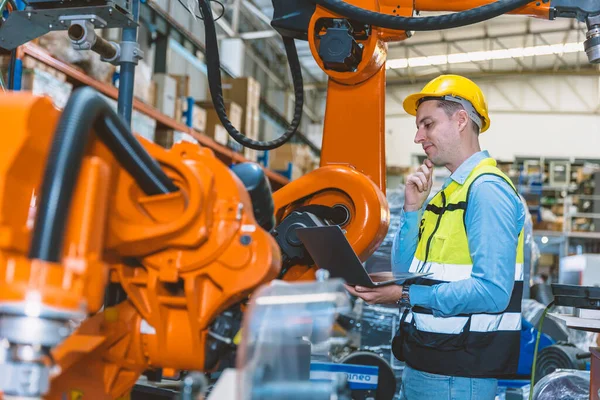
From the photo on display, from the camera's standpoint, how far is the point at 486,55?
1457cm

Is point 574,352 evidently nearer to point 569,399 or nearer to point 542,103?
point 569,399

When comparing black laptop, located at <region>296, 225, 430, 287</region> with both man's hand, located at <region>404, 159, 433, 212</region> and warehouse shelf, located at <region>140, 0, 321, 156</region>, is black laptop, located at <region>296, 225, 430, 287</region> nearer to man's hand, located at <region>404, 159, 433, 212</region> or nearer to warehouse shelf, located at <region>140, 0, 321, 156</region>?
man's hand, located at <region>404, 159, 433, 212</region>

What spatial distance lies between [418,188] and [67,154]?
1736 mm

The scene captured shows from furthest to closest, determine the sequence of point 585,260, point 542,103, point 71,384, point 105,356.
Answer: point 542,103
point 585,260
point 105,356
point 71,384

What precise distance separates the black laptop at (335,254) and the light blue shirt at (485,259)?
14cm

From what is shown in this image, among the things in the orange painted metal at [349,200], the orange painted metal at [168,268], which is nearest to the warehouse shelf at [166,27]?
the orange painted metal at [349,200]

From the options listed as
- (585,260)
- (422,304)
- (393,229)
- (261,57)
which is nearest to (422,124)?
(422,304)

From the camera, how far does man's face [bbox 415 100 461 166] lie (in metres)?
2.35

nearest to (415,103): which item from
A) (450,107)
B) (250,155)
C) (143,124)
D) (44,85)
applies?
(450,107)

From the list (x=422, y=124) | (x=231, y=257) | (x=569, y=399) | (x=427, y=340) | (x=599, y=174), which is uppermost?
(x=599, y=174)

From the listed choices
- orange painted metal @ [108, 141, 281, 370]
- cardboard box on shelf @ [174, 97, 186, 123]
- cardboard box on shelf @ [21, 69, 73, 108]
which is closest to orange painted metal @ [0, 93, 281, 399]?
orange painted metal @ [108, 141, 281, 370]

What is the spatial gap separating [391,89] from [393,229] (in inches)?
497

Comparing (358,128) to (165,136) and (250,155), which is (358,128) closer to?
(165,136)

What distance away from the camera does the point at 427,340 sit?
2178mm
